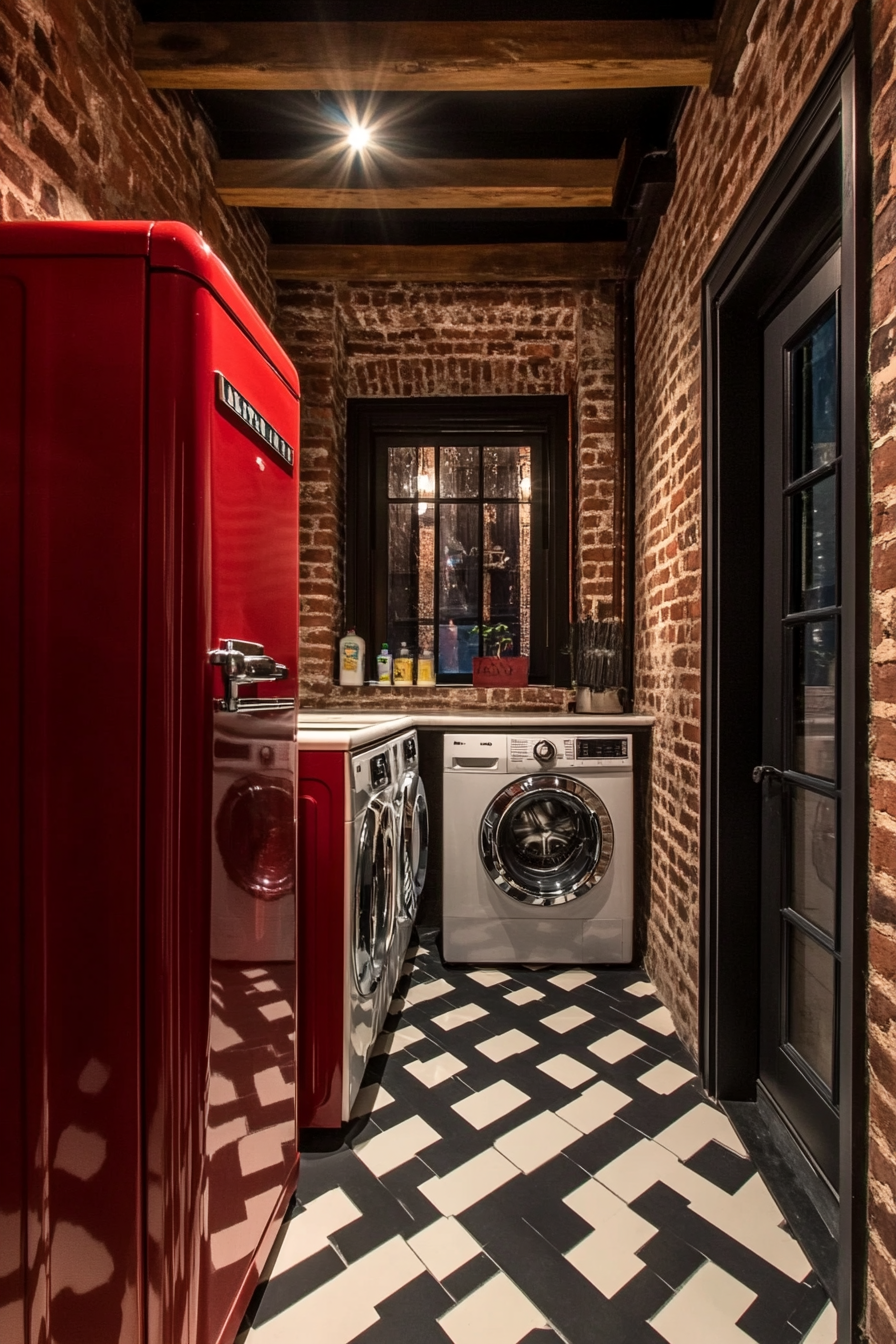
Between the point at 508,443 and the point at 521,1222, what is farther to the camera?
the point at 508,443

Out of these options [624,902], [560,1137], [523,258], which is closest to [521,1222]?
[560,1137]

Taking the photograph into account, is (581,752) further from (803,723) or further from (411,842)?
(803,723)

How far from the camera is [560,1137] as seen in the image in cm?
170

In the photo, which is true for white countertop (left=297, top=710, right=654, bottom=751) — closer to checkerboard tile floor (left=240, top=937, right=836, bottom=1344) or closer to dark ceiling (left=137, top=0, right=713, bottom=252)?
checkerboard tile floor (left=240, top=937, right=836, bottom=1344)

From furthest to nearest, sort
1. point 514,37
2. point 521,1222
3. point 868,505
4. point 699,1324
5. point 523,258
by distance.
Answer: point 523,258, point 514,37, point 521,1222, point 699,1324, point 868,505

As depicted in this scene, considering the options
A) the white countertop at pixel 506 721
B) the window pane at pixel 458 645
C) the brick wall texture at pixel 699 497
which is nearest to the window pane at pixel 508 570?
the window pane at pixel 458 645

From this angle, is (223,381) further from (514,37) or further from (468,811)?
(468,811)

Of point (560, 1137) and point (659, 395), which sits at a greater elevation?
point (659, 395)

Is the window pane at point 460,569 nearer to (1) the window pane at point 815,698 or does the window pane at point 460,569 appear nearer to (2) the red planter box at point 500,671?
(2) the red planter box at point 500,671

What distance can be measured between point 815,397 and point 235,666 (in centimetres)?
153

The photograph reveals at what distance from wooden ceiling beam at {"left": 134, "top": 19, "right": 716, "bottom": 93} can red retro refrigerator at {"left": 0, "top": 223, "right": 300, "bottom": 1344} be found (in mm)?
1583

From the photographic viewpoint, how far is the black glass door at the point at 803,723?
4.87 ft

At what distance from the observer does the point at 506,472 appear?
11.8ft

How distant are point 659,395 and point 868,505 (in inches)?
68.8
